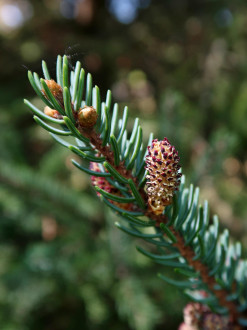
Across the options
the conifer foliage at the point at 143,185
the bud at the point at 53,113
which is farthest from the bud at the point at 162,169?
the bud at the point at 53,113

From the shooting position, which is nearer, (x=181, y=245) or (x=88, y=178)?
(x=181, y=245)

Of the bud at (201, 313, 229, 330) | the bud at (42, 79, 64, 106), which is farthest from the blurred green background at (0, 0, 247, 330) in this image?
the bud at (201, 313, 229, 330)

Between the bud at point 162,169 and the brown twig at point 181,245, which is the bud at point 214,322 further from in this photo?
the bud at point 162,169

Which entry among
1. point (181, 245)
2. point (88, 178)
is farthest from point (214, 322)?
point (88, 178)

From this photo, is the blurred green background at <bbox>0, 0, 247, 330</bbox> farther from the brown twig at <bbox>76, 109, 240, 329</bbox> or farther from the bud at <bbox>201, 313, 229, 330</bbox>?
the bud at <bbox>201, 313, 229, 330</bbox>

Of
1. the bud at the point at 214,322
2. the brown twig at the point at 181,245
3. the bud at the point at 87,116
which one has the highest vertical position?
the bud at the point at 87,116

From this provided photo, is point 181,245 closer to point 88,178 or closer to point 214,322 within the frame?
point 214,322

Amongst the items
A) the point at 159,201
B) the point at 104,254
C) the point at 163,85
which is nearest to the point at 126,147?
the point at 159,201
